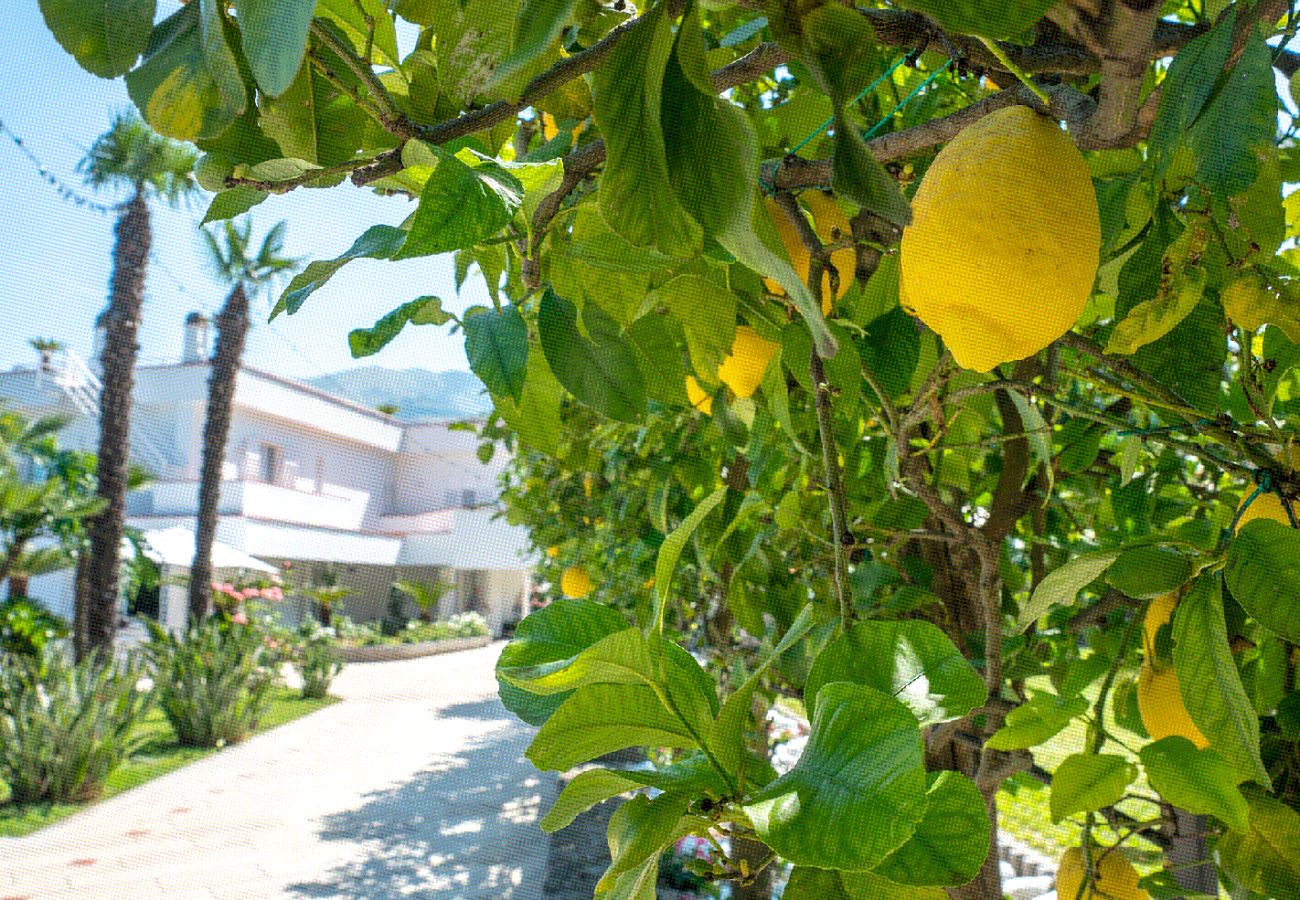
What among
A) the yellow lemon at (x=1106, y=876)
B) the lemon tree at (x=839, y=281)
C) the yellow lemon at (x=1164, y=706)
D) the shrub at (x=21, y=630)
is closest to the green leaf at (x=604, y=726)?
the lemon tree at (x=839, y=281)

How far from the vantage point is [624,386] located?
0.38 m

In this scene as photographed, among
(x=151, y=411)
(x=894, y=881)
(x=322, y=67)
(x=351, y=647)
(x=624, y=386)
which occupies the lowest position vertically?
(x=351, y=647)

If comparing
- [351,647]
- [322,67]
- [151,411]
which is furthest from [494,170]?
[151,411]

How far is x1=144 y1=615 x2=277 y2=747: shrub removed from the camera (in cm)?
543

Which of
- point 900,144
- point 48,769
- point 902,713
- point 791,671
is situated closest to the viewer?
point 902,713

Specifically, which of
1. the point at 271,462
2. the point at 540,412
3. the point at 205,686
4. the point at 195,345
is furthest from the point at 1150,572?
the point at 271,462

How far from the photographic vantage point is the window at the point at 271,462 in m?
11.5

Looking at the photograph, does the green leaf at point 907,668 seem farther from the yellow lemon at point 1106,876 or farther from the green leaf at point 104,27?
the yellow lemon at point 1106,876

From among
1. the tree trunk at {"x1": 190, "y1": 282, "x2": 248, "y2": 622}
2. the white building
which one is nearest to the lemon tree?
the tree trunk at {"x1": 190, "y1": 282, "x2": 248, "y2": 622}

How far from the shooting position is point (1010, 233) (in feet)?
0.95

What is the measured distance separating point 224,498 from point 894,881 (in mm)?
11272

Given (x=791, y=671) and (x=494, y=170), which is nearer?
(x=494, y=170)

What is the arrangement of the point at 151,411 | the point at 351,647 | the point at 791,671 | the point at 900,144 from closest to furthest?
the point at 900,144 → the point at 791,671 → the point at 351,647 → the point at 151,411

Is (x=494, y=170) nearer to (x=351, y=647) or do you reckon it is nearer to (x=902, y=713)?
(x=902, y=713)
